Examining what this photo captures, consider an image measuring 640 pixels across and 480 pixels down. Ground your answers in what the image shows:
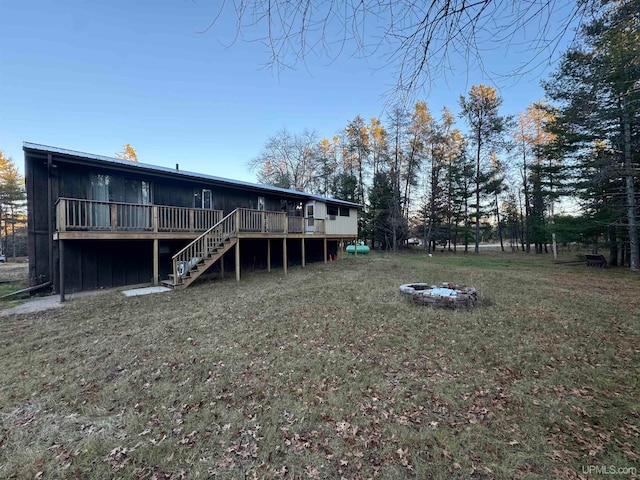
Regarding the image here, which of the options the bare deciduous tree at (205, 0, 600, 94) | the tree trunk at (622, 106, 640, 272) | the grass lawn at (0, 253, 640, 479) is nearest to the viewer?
the bare deciduous tree at (205, 0, 600, 94)

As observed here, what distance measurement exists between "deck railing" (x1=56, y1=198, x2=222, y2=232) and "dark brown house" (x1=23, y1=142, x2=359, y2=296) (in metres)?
0.03

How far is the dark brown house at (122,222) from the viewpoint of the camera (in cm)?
800

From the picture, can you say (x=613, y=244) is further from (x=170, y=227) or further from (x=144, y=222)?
(x=144, y=222)

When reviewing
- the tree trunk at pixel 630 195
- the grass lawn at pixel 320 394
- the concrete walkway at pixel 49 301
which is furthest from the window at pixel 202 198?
the tree trunk at pixel 630 195

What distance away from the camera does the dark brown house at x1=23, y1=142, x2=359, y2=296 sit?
315 inches

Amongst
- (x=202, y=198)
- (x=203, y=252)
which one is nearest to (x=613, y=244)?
(x=203, y=252)

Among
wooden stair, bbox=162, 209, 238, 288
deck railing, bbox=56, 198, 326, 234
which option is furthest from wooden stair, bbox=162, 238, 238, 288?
deck railing, bbox=56, 198, 326, 234

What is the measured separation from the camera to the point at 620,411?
2795 mm

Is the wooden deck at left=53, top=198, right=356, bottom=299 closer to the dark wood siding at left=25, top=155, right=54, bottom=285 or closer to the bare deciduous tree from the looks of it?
the dark wood siding at left=25, top=155, right=54, bottom=285

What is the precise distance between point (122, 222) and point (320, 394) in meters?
9.18

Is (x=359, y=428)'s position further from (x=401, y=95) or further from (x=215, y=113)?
(x=215, y=113)

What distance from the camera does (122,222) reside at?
8797mm

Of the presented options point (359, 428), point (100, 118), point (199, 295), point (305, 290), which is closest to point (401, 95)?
point (359, 428)

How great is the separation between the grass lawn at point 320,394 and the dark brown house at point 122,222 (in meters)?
2.80
